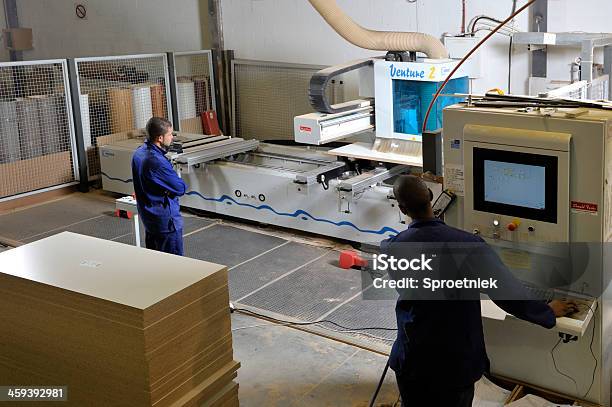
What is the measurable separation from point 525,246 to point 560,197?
1.11ft

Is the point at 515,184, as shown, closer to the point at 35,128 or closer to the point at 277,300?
the point at 277,300

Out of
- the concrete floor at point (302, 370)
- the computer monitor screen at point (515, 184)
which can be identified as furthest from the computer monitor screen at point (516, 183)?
the concrete floor at point (302, 370)

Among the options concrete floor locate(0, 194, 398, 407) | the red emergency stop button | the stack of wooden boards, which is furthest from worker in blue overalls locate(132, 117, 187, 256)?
the red emergency stop button

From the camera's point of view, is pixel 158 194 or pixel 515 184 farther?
pixel 158 194

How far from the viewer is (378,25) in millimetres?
7746

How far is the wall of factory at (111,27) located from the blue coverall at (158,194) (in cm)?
482

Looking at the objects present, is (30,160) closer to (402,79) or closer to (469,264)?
(402,79)

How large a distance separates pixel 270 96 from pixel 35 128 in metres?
2.68

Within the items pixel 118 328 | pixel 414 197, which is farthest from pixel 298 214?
pixel 414 197

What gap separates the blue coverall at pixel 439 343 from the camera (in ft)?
9.73

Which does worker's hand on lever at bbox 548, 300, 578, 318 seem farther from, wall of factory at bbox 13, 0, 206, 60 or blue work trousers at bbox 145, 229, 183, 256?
wall of factory at bbox 13, 0, 206, 60

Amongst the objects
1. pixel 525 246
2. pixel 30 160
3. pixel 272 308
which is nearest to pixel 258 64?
pixel 30 160

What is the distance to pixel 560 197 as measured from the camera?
347 cm

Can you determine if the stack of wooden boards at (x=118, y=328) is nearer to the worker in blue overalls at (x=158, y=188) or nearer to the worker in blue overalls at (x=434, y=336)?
the worker in blue overalls at (x=434, y=336)
